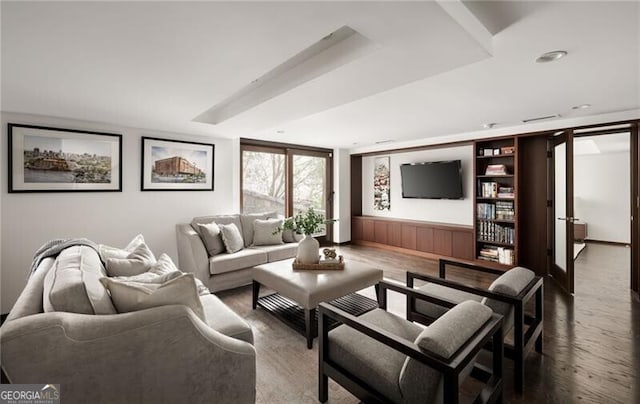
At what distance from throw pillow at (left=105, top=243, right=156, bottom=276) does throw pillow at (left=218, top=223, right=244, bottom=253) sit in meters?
1.34

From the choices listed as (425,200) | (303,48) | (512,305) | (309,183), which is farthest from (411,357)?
(309,183)

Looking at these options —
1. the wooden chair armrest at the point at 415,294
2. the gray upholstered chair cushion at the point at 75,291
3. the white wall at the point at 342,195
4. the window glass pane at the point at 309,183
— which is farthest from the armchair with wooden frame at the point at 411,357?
the white wall at the point at 342,195

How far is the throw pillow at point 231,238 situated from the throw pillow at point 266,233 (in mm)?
286

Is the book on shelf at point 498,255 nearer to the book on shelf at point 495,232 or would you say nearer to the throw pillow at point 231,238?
the book on shelf at point 495,232

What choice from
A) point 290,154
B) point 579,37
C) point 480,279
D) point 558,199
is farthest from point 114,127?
point 558,199

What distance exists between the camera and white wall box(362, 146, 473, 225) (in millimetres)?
5129

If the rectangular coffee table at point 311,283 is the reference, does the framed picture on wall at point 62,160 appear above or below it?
above

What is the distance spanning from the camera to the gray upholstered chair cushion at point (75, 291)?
1.25m

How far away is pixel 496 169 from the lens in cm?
457

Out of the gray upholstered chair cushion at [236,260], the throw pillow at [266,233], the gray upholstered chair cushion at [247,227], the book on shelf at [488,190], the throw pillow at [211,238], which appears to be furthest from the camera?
the book on shelf at [488,190]

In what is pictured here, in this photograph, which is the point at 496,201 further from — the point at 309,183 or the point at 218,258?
the point at 218,258

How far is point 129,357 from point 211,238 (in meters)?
2.55

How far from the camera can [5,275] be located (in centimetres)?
310

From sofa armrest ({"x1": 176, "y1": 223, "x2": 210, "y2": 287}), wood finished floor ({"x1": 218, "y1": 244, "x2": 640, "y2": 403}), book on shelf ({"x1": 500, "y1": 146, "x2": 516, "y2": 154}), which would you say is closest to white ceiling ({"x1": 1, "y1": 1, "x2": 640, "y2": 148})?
book on shelf ({"x1": 500, "y1": 146, "x2": 516, "y2": 154})
